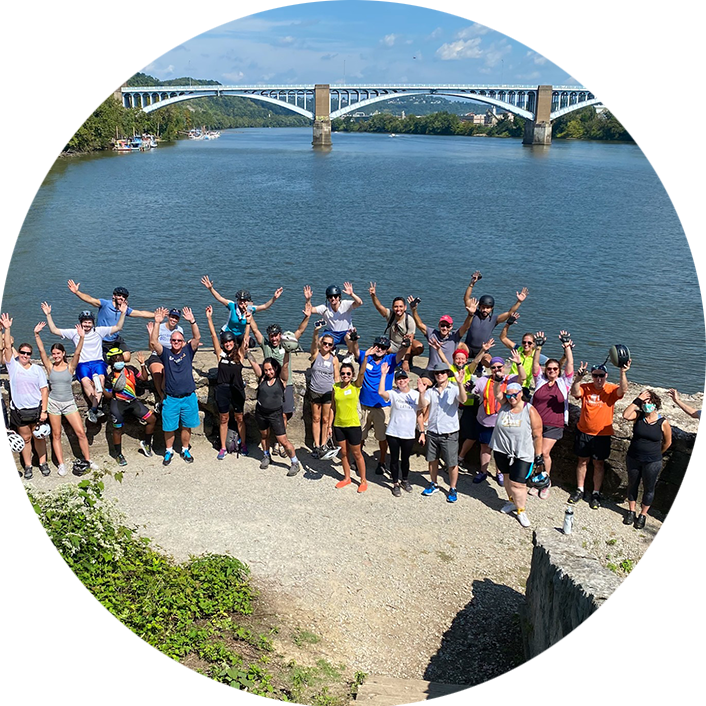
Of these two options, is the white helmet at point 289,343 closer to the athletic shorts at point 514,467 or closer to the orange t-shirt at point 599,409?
the athletic shorts at point 514,467

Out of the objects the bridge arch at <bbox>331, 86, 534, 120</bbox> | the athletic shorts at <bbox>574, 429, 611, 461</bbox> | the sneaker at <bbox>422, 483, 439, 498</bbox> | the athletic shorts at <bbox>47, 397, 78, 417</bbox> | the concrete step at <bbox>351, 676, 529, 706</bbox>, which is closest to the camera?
the concrete step at <bbox>351, 676, 529, 706</bbox>

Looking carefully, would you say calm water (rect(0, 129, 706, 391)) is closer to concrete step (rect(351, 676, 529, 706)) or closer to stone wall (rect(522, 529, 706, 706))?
Result: stone wall (rect(522, 529, 706, 706))

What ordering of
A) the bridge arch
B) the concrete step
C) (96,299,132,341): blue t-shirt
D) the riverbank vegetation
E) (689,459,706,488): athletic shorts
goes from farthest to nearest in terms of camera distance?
the bridge arch, (96,299,132,341): blue t-shirt, (689,459,706,488): athletic shorts, the concrete step, the riverbank vegetation

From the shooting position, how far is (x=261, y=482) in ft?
27.7

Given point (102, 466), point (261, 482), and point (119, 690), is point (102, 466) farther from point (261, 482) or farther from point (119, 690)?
point (119, 690)

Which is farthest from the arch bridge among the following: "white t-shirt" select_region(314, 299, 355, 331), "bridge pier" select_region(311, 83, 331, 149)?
"white t-shirt" select_region(314, 299, 355, 331)

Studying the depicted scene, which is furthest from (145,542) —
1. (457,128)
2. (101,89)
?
(457,128)

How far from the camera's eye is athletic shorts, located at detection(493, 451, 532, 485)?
775 cm

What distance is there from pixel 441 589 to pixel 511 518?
1532 millimetres

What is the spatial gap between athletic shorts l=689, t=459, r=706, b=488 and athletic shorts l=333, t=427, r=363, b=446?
366 cm

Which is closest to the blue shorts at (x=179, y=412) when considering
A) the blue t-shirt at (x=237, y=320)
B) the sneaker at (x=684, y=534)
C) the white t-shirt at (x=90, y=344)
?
the white t-shirt at (x=90, y=344)

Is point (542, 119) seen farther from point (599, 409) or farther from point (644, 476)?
point (644, 476)

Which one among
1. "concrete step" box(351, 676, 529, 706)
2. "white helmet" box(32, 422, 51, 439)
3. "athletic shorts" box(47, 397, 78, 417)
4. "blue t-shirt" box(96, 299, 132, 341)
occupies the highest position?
"blue t-shirt" box(96, 299, 132, 341)

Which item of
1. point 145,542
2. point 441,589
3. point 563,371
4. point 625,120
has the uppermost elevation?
point 625,120
